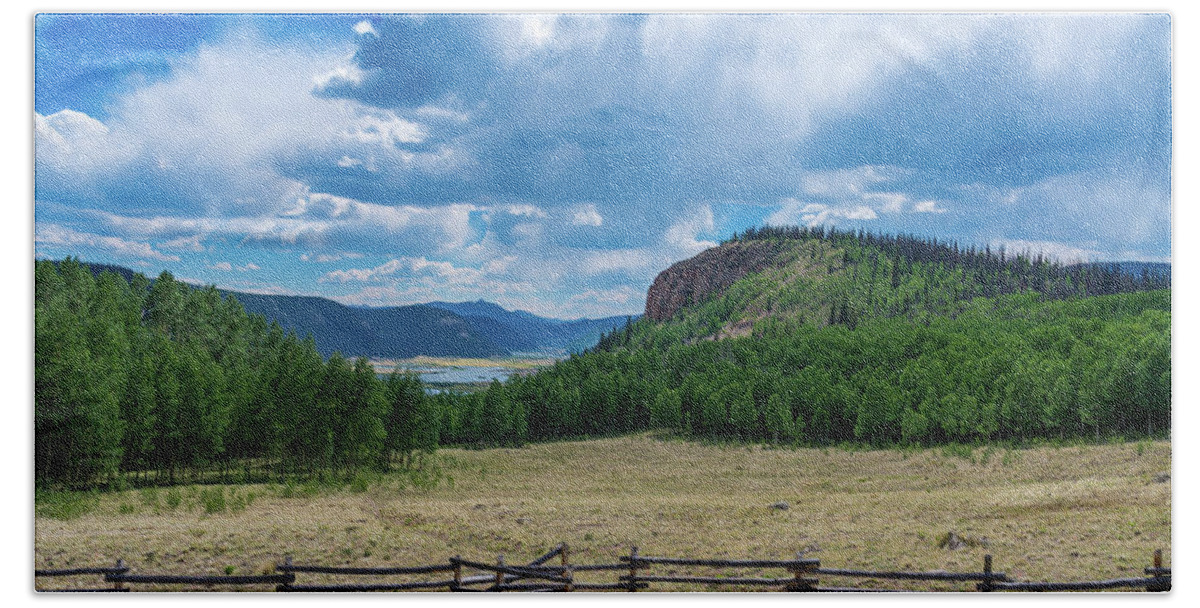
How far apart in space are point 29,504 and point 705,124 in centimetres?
846

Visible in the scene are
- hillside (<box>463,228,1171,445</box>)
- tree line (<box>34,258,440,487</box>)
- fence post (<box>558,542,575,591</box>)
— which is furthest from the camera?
hillside (<box>463,228,1171,445</box>)

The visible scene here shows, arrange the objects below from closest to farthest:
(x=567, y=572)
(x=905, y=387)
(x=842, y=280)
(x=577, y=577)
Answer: (x=567, y=572) < (x=577, y=577) < (x=905, y=387) < (x=842, y=280)

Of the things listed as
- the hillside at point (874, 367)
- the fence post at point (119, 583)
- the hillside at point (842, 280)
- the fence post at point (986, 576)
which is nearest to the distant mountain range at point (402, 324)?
the hillside at point (874, 367)

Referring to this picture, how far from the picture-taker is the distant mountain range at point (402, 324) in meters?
7.43

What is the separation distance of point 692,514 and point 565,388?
2.16 metres

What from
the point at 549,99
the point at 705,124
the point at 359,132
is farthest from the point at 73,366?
the point at 705,124

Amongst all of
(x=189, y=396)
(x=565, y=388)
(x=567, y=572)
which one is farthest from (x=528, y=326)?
(x=189, y=396)

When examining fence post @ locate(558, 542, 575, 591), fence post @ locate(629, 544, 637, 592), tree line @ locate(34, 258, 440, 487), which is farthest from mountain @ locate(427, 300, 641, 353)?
fence post @ locate(629, 544, 637, 592)

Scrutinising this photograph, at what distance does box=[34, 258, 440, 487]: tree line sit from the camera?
7.23 meters

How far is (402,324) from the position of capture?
7.53 m

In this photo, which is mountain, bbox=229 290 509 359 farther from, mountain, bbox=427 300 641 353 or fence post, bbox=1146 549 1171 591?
fence post, bbox=1146 549 1171 591

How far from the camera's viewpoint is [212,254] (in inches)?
291

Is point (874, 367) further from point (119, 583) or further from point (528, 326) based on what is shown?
point (119, 583)

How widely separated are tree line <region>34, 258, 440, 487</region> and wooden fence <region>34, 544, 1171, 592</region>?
1.31 m
